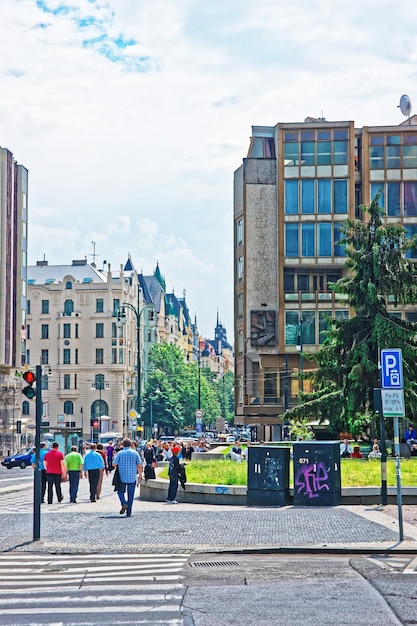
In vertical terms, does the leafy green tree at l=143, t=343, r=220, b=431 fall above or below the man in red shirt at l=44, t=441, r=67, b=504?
above

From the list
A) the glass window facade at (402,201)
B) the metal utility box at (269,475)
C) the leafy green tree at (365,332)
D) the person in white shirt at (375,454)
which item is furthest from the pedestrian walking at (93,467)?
the glass window facade at (402,201)

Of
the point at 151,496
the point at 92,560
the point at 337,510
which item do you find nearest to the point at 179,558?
the point at 92,560

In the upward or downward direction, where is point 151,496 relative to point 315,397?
downward

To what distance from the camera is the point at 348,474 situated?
24.7 m

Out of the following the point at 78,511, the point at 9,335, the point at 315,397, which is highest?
the point at 9,335

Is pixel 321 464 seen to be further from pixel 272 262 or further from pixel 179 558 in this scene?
pixel 272 262

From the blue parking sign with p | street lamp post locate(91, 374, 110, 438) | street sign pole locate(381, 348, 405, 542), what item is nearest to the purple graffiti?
street sign pole locate(381, 348, 405, 542)

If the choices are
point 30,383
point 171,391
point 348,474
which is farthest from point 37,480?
point 171,391

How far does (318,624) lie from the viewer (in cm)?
935

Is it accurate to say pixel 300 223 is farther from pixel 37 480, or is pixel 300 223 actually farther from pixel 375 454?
pixel 37 480

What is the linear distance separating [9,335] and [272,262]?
2289 cm

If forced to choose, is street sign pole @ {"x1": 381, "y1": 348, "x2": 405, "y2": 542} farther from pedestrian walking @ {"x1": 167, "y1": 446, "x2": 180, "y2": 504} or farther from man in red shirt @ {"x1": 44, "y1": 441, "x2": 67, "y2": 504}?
man in red shirt @ {"x1": 44, "y1": 441, "x2": 67, "y2": 504}

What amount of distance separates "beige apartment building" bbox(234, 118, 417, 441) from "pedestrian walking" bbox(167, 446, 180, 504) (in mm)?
43477

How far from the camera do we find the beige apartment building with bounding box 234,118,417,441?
2657 inches
